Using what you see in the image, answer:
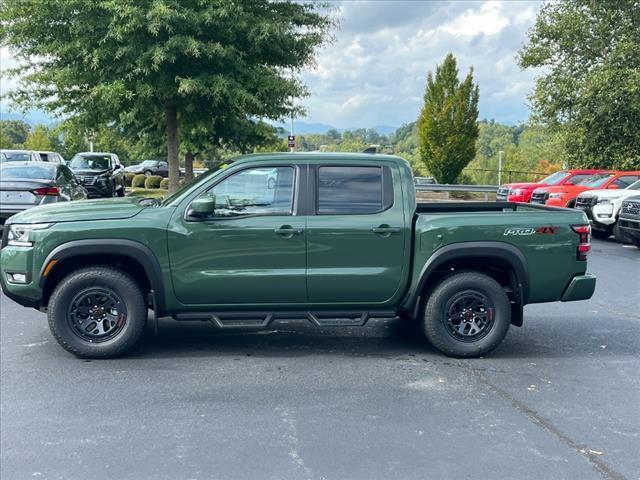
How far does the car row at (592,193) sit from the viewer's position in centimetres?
1581

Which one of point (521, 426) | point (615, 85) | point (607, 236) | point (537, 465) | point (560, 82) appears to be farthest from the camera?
point (560, 82)

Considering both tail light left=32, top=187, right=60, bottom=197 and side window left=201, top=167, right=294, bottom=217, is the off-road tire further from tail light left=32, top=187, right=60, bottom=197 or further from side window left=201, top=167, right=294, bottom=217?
tail light left=32, top=187, right=60, bottom=197

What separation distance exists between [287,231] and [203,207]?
749mm

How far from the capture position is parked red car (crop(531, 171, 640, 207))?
18.5 m

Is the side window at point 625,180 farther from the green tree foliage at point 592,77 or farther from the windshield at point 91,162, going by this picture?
the windshield at point 91,162

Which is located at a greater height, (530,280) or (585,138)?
(585,138)

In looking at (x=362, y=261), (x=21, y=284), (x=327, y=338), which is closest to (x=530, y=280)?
(x=362, y=261)

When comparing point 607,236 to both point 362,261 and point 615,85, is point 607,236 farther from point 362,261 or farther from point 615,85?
point 362,261

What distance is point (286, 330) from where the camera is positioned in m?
6.96

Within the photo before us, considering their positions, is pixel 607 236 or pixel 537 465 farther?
pixel 607 236

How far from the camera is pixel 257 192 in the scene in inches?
234

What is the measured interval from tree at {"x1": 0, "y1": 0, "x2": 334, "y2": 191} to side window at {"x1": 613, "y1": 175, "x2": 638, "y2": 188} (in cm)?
908

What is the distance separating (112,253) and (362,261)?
2164mm

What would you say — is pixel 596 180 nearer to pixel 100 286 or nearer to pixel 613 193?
pixel 613 193
